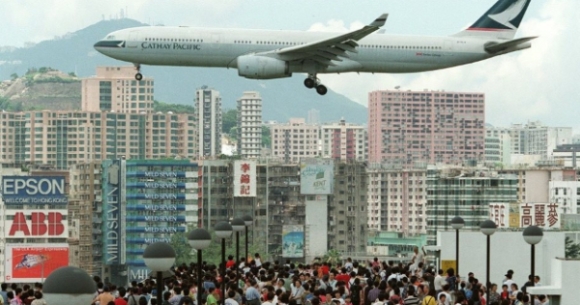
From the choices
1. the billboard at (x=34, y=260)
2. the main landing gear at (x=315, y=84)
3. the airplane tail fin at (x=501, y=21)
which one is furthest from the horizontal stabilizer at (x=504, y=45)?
the billboard at (x=34, y=260)

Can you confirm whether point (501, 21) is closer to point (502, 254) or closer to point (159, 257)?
point (502, 254)

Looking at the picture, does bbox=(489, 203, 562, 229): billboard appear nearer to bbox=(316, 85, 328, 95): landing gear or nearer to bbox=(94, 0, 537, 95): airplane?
bbox=(94, 0, 537, 95): airplane

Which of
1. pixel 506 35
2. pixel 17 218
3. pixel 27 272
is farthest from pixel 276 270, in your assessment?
pixel 17 218

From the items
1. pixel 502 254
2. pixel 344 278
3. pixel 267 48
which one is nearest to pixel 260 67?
pixel 267 48

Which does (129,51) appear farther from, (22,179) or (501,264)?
(22,179)

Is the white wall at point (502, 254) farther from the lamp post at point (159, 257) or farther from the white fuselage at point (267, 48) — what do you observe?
the lamp post at point (159, 257)
